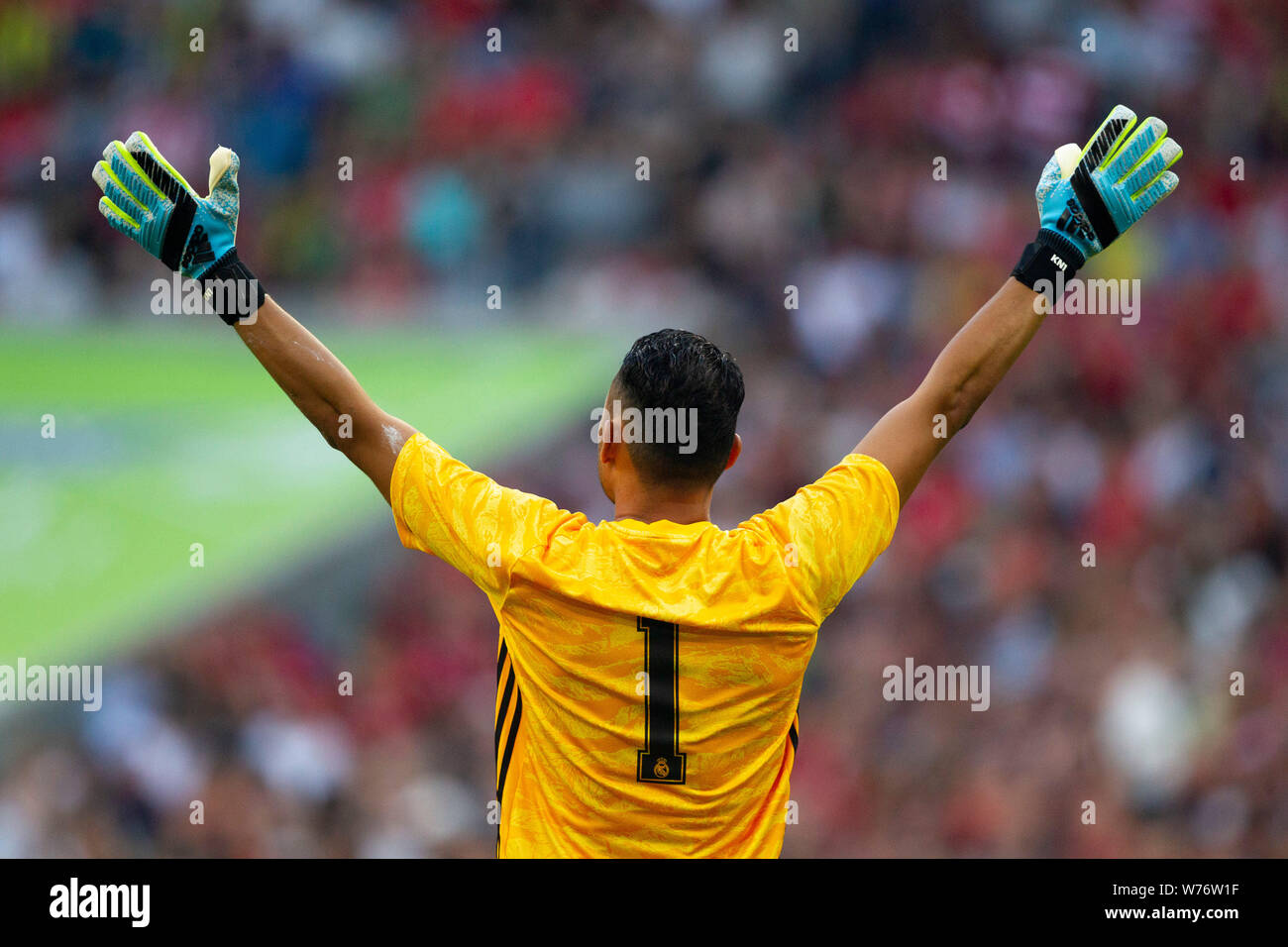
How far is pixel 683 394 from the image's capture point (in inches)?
101

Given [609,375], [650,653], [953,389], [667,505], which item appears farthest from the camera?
[609,375]

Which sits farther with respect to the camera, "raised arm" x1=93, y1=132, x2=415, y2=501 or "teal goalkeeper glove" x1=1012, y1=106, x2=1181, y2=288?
"teal goalkeeper glove" x1=1012, y1=106, x2=1181, y2=288

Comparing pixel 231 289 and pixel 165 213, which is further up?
pixel 165 213

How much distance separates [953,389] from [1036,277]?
0.28m

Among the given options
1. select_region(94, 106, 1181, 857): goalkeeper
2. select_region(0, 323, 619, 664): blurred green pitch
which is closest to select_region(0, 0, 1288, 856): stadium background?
select_region(0, 323, 619, 664): blurred green pitch

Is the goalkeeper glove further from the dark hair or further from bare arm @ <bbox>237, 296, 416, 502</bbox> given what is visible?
the dark hair

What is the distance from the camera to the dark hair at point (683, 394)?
2.56 metres

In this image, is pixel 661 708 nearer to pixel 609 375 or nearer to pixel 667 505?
pixel 667 505

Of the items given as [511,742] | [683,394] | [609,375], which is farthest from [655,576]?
[609,375]

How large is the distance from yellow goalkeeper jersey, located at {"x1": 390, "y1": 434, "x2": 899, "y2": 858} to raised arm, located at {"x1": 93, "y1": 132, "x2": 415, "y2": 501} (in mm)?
203

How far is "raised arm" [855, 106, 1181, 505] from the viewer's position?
8.91 ft

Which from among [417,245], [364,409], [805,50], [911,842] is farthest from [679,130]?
[364,409]

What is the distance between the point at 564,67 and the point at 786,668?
9174 millimetres

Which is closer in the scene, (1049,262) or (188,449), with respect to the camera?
(1049,262)
